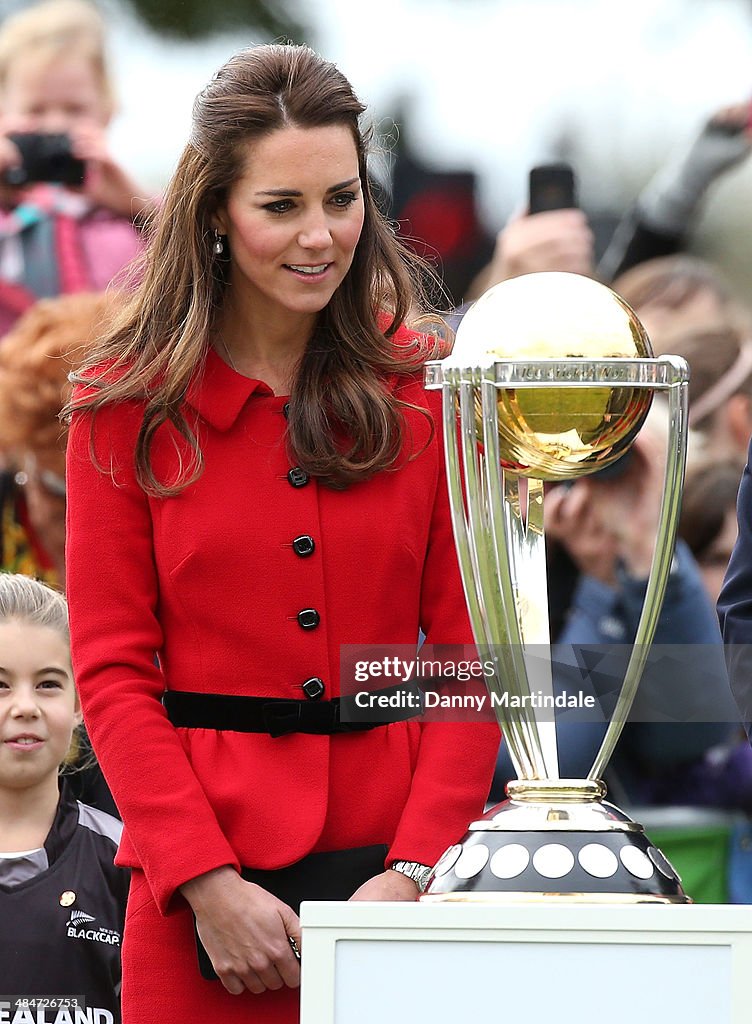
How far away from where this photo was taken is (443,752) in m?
1.74

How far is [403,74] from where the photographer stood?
3.67m

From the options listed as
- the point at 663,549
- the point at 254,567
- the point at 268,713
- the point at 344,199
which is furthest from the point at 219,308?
the point at 663,549

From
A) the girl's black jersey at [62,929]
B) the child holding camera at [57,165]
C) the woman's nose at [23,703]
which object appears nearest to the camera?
the girl's black jersey at [62,929]

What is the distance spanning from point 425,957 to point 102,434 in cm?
70

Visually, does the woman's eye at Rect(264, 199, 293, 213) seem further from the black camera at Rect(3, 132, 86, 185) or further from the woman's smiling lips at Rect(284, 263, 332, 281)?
the black camera at Rect(3, 132, 86, 185)

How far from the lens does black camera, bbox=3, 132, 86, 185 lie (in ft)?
12.6

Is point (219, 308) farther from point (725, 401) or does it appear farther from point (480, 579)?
point (725, 401)

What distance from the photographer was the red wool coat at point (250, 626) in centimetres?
169

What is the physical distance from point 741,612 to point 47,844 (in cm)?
126

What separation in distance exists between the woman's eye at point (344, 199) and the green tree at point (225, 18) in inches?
79.8

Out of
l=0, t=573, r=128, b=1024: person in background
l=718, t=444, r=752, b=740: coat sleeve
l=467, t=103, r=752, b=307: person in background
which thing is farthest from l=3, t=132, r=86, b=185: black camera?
l=718, t=444, r=752, b=740: coat sleeve

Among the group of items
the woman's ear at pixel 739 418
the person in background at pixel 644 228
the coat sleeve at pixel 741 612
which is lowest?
the coat sleeve at pixel 741 612

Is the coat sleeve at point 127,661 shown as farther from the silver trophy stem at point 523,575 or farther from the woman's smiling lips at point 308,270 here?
the silver trophy stem at point 523,575

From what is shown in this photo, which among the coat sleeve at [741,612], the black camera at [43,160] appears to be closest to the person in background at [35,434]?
the black camera at [43,160]
